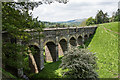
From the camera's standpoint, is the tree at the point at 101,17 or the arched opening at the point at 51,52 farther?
the tree at the point at 101,17

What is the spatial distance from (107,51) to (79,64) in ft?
47.4

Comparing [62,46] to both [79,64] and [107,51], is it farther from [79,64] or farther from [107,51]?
Answer: [79,64]

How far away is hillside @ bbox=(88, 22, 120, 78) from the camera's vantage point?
1679 centimetres

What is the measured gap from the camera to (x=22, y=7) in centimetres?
725

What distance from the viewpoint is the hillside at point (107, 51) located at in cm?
1679

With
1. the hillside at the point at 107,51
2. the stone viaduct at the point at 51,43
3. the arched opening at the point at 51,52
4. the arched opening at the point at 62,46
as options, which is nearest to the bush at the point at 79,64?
the hillside at the point at 107,51

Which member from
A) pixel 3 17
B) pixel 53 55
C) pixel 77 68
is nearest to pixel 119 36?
pixel 53 55

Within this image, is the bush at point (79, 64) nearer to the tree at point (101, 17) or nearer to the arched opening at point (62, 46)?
the arched opening at point (62, 46)

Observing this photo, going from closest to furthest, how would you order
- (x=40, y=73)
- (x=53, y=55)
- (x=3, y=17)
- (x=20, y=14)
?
1. (x=3, y=17)
2. (x=20, y=14)
3. (x=40, y=73)
4. (x=53, y=55)

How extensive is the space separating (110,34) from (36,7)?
30087 millimetres

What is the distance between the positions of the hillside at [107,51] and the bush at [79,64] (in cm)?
265

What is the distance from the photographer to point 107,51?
79.6 ft

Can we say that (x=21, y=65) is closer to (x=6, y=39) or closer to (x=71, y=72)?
(x=6, y=39)

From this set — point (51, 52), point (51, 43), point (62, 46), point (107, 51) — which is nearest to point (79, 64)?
point (51, 43)
